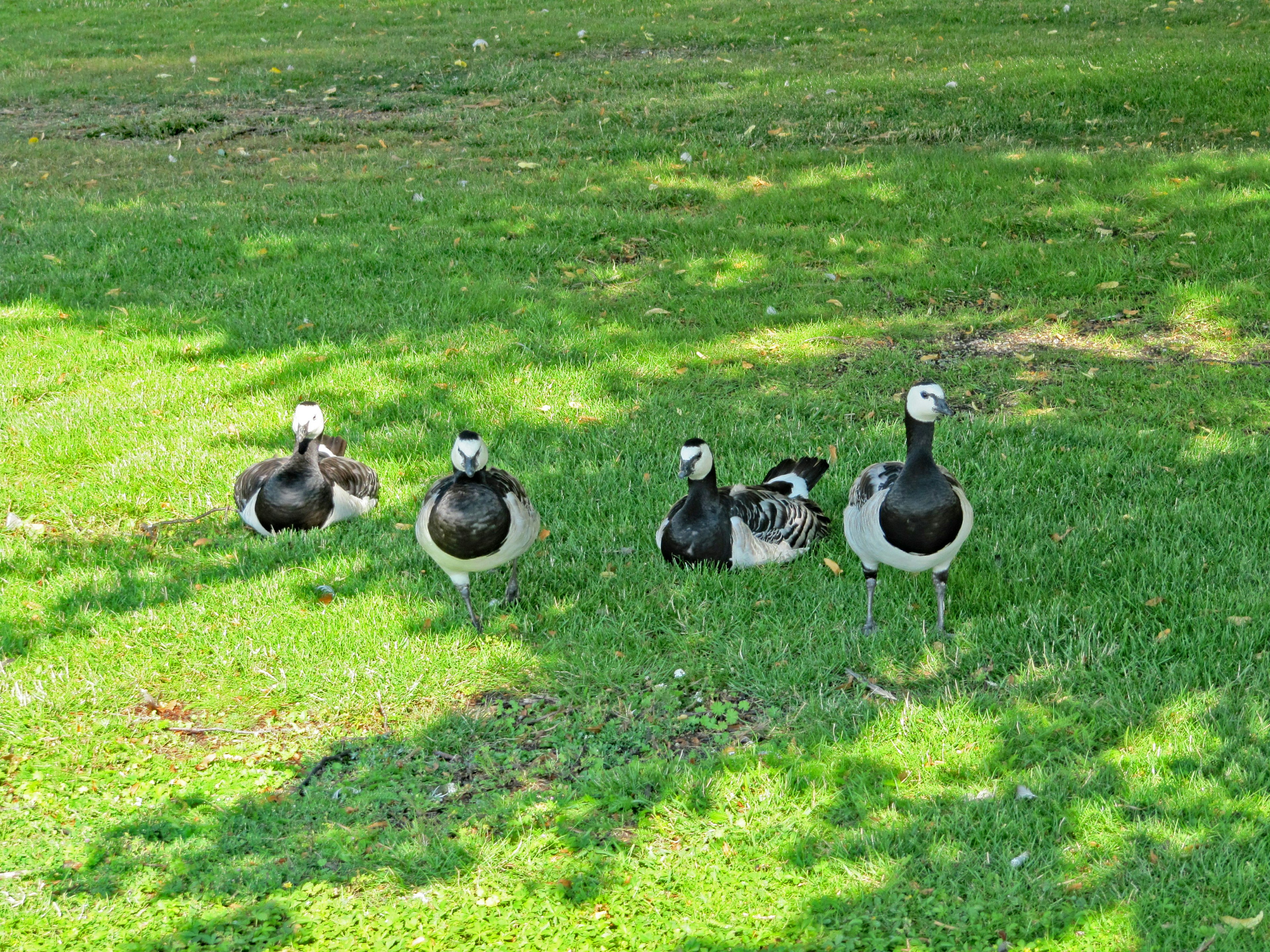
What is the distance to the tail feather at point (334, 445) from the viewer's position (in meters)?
7.54

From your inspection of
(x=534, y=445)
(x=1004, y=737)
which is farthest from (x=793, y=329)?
(x=1004, y=737)

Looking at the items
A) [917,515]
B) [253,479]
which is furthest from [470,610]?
[917,515]

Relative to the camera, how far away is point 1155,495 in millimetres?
6922

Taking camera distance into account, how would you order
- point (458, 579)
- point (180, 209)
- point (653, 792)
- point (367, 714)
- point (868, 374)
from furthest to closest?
1. point (180, 209)
2. point (868, 374)
3. point (458, 579)
4. point (367, 714)
5. point (653, 792)

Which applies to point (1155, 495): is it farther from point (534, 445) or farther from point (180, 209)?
point (180, 209)

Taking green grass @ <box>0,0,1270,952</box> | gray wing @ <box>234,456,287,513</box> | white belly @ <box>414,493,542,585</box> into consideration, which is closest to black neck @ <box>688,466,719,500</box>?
green grass @ <box>0,0,1270,952</box>

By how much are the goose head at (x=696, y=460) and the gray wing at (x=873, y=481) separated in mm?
801

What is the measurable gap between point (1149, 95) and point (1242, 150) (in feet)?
6.56

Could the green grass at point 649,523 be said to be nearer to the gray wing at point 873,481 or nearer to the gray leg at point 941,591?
the gray leg at point 941,591

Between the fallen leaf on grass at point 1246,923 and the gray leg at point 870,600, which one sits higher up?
the gray leg at point 870,600

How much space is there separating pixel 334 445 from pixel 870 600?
379 cm

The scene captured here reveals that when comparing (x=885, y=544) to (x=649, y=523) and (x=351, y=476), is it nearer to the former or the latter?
(x=649, y=523)

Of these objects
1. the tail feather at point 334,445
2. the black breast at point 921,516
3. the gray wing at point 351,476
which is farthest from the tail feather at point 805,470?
the tail feather at point 334,445

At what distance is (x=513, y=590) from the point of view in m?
6.28
